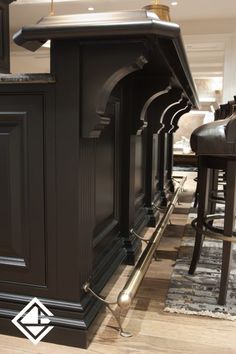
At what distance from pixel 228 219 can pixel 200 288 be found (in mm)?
389

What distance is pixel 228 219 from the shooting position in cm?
164

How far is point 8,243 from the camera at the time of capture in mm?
1399

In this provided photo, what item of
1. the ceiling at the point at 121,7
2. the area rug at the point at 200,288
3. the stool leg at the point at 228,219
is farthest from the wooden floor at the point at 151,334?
the ceiling at the point at 121,7

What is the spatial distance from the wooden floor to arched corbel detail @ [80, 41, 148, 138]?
69 cm

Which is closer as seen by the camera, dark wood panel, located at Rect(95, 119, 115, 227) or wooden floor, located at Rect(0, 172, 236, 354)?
wooden floor, located at Rect(0, 172, 236, 354)

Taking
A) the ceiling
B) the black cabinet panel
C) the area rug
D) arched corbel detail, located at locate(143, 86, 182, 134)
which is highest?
the ceiling

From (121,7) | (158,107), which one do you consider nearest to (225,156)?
(158,107)

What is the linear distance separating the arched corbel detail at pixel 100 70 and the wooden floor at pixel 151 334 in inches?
27.0

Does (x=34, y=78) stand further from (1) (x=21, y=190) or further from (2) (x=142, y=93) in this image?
(2) (x=142, y=93)

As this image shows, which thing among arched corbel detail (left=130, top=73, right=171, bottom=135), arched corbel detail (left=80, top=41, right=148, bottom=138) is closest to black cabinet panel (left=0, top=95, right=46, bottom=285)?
arched corbel detail (left=80, top=41, right=148, bottom=138)

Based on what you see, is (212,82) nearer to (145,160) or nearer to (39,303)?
(145,160)

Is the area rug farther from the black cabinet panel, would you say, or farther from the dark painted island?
the black cabinet panel

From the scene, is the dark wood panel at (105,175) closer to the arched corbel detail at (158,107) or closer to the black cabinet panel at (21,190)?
the black cabinet panel at (21,190)

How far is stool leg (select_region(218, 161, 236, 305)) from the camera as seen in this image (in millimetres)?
1611
